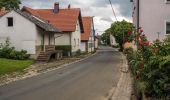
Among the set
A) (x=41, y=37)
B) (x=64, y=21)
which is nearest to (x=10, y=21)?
(x=41, y=37)

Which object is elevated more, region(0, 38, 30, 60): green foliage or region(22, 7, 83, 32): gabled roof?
region(22, 7, 83, 32): gabled roof

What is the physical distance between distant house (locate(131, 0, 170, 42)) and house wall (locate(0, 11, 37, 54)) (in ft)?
55.3

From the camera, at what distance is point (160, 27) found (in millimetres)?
30953

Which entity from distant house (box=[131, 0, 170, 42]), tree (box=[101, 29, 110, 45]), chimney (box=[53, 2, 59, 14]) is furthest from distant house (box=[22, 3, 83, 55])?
tree (box=[101, 29, 110, 45])

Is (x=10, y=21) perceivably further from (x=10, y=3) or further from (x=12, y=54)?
(x=10, y=3)

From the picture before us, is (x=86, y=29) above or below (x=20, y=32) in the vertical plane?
above

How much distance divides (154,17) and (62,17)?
35130 mm

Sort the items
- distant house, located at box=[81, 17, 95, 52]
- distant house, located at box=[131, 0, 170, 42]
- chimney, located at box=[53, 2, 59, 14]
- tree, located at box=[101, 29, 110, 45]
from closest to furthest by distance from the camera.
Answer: distant house, located at box=[131, 0, 170, 42], chimney, located at box=[53, 2, 59, 14], distant house, located at box=[81, 17, 95, 52], tree, located at box=[101, 29, 110, 45]

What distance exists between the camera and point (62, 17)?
65188 mm

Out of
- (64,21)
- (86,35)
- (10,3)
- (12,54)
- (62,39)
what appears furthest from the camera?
(86,35)

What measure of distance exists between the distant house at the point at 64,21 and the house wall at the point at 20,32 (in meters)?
14.0

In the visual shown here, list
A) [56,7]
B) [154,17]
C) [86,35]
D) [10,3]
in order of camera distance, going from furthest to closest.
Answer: [86,35]
[10,3]
[56,7]
[154,17]

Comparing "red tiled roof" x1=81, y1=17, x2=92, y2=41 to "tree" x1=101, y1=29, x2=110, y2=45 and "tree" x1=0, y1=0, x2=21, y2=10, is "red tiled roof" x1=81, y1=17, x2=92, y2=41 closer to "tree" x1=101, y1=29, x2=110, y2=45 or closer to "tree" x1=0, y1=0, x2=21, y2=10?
"tree" x1=0, y1=0, x2=21, y2=10

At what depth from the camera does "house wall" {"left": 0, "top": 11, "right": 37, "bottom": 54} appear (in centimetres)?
4519
